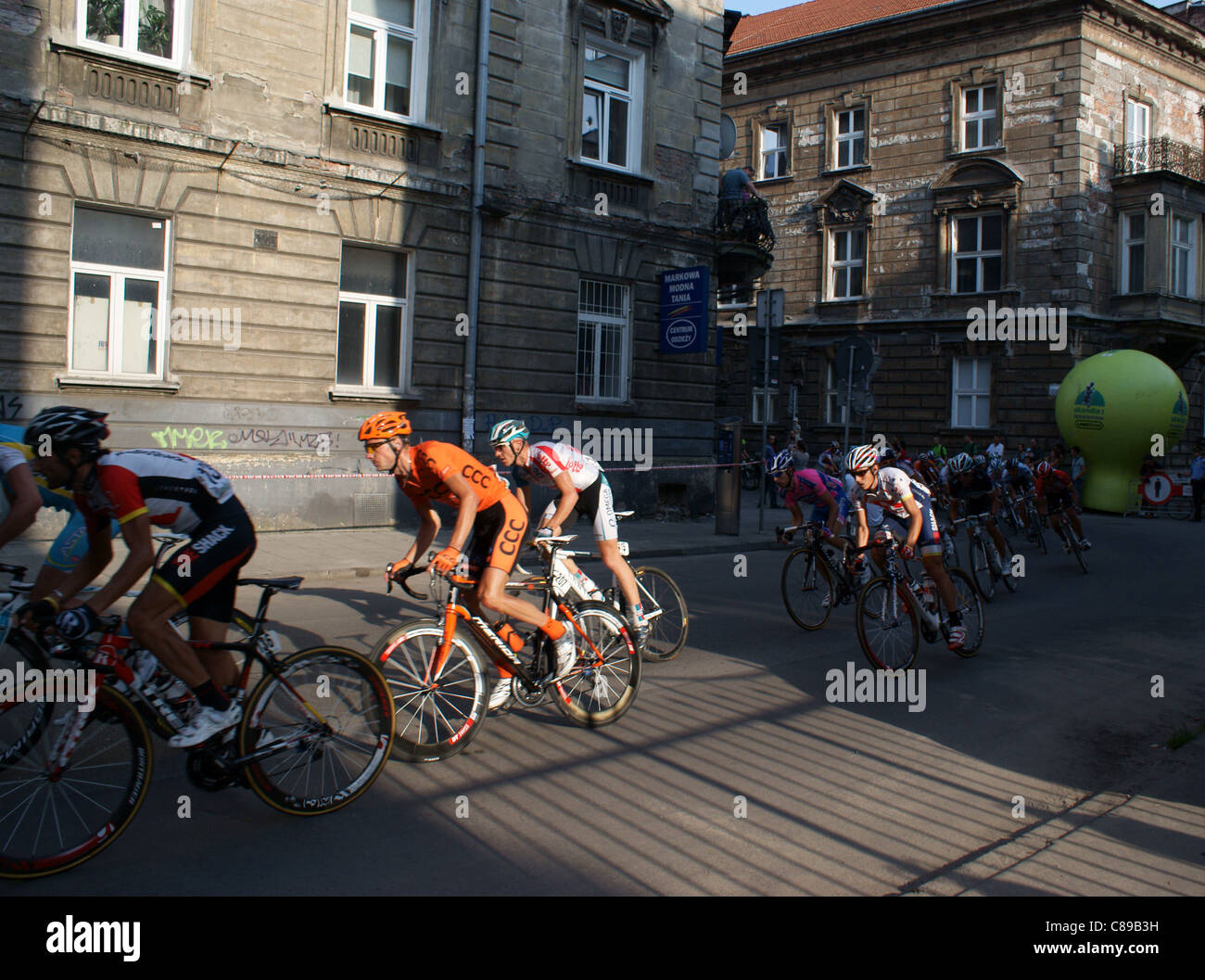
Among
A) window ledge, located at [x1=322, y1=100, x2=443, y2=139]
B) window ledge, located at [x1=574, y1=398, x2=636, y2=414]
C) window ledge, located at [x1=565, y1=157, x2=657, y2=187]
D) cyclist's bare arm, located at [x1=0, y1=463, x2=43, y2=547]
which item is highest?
window ledge, located at [x1=565, y1=157, x2=657, y2=187]

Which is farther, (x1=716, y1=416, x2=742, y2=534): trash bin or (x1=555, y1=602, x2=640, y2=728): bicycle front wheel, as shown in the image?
(x1=716, y1=416, x2=742, y2=534): trash bin

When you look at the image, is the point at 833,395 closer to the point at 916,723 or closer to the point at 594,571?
the point at 594,571

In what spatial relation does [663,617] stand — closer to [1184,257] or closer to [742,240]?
[742,240]

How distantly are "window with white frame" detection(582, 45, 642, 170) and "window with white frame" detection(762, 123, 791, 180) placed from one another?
19.4 metres

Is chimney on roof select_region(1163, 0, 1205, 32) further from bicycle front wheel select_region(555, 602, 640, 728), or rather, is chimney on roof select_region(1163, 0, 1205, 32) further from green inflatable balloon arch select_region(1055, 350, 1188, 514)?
bicycle front wheel select_region(555, 602, 640, 728)

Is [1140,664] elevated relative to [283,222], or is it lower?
lower

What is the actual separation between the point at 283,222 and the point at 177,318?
2.19 metres

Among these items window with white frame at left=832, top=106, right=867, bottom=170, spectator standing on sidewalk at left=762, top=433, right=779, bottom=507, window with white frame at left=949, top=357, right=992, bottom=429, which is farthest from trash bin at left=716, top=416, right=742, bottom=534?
window with white frame at left=832, top=106, right=867, bottom=170

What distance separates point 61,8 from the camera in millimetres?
13016

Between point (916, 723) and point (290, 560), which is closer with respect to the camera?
point (916, 723)

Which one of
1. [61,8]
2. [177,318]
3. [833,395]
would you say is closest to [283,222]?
[177,318]

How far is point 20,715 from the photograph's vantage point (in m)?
3.91

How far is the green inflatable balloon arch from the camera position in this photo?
26953mm

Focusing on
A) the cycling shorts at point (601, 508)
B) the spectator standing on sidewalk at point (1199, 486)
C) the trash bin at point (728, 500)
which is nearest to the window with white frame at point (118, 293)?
the cycling shorts at point (601, 508)
